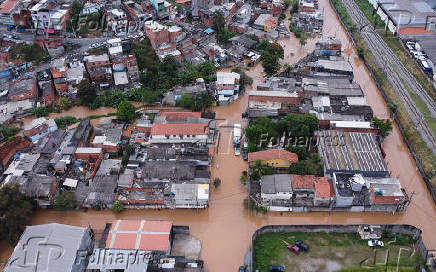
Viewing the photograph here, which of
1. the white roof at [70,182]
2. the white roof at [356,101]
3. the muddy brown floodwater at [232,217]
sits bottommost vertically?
the muddy brown floodwater at [232,217]

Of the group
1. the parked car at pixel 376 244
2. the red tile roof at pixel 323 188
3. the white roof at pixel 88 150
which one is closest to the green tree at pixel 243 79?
the red tile roof at pixel 323 188

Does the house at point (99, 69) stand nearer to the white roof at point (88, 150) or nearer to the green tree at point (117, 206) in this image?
the white roof at point (88, 150)

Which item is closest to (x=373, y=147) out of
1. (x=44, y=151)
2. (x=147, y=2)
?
(x=44, y=151)

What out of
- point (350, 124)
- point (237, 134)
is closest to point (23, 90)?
point (237, 134)

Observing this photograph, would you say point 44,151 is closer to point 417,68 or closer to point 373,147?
point 373,147

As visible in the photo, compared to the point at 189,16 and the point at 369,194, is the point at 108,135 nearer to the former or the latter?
the point at 369,194

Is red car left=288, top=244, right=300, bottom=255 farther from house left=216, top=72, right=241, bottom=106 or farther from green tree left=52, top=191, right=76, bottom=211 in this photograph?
house left=216, top=72, right=241, bottom=106
